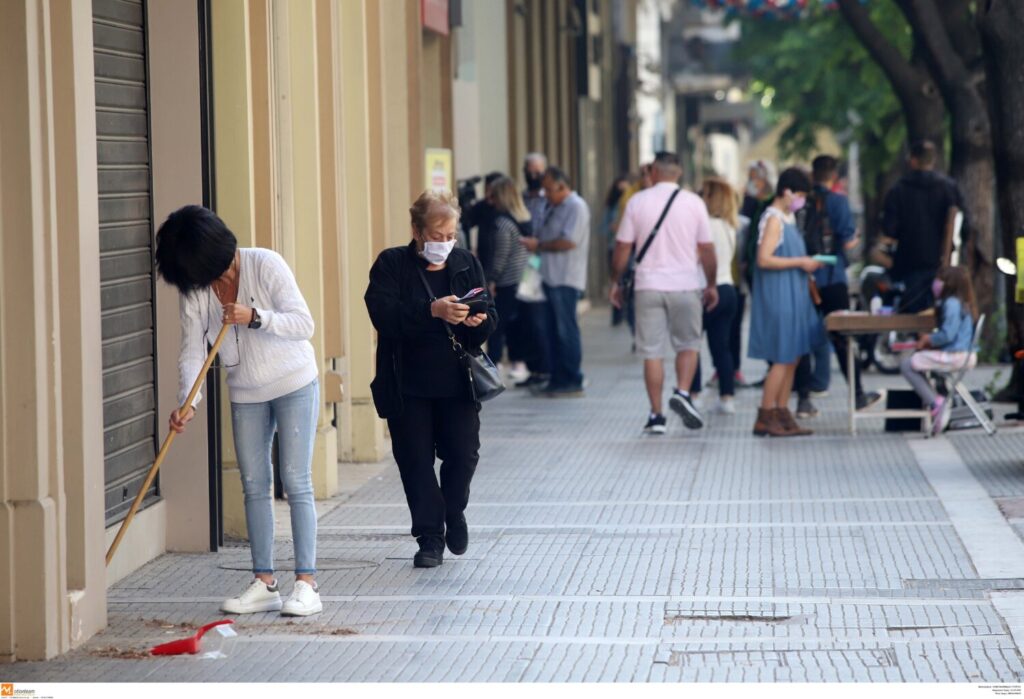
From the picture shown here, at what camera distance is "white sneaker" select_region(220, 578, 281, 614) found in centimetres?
735

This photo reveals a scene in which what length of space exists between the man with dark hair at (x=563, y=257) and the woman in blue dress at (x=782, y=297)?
2938 millimetres

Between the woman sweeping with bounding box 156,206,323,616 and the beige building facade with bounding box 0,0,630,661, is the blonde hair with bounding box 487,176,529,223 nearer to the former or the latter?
the beige building facade with bounding box 0,0,630,661

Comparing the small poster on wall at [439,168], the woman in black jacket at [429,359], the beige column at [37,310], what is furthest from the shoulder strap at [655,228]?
the beige column at [37,310]

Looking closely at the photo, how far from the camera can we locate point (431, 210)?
26.4ft

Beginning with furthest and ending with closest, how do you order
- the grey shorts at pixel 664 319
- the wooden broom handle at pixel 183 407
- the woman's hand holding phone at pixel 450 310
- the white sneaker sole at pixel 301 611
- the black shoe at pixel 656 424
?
the black shoe at pixel 656 424 → the grey shorts at pixel 664 319 → the woman's hand holding phone at pixel 450 310 → the white sneaker sole at pixel 301 611 → the wooden broom handle at pixel 183 407

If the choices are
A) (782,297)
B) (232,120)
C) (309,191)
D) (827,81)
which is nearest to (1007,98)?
(782,297)

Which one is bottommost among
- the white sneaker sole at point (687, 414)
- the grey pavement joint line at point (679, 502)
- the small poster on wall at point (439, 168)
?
the grey pavement joint line at point (679, 502)

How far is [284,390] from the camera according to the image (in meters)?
7.22

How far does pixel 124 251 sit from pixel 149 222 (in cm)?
38

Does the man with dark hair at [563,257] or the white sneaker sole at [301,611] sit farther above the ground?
the man with dark hair at [563,257]

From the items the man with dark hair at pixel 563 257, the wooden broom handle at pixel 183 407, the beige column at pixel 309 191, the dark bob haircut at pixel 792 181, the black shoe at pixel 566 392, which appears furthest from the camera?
the black shoe at pixel 566 392

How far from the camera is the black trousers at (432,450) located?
8250mm

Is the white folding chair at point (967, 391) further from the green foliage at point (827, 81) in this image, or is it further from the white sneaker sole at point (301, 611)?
the green foliage at point (827, 81)

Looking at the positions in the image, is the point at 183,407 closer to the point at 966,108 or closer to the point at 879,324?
the point at 879,324
